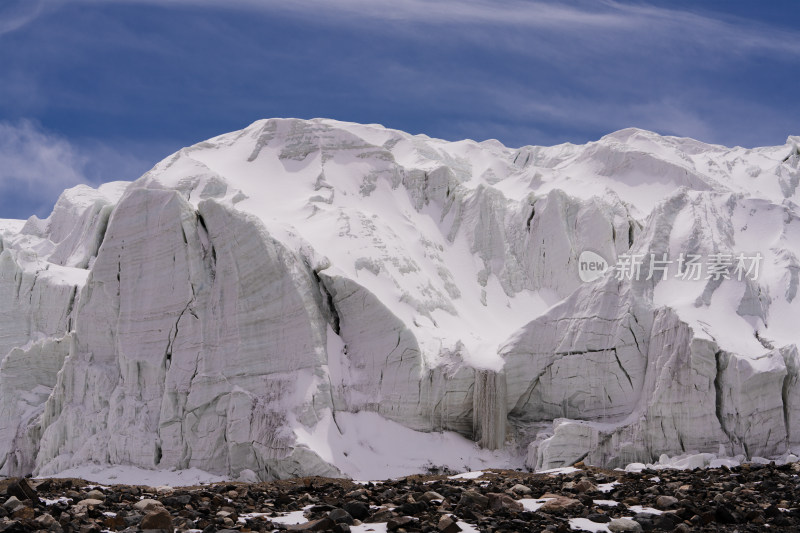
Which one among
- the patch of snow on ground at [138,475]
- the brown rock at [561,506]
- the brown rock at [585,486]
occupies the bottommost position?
the patch of snow on ground at [138,475]

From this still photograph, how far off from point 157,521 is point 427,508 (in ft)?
14.1

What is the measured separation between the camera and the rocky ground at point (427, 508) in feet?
40.5

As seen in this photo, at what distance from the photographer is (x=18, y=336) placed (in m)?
51.5

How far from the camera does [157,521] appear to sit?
1208 cm

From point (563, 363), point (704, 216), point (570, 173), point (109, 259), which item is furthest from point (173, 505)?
point (570, 173)

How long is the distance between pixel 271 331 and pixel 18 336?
24.0m

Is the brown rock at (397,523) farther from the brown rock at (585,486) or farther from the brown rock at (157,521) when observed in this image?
the brown rock at (585,486)

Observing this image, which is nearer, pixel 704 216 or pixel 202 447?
pixel 202 447

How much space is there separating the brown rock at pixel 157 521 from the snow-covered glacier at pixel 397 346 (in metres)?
20.4

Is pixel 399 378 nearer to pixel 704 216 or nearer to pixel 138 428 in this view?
pixel 138 428

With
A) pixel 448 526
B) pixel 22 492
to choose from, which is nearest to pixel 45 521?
pixel 22 492

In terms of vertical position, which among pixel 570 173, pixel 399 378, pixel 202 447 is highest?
pixel 570 173

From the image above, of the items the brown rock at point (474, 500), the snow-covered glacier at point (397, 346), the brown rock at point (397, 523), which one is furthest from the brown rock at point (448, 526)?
the snow-covered glacier at point (397, 346)

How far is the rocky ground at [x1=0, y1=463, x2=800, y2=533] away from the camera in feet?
40.5
